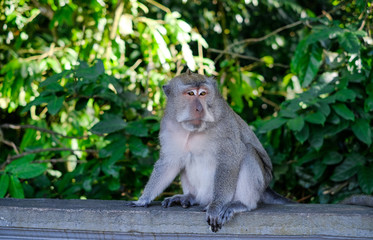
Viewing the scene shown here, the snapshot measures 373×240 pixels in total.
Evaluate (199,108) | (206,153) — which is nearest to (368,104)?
(206,153)

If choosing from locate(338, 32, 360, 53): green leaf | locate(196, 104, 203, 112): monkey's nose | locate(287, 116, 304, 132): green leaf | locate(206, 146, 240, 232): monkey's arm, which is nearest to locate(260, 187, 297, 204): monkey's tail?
locate(206, 146, 240, 232): monkey's arm

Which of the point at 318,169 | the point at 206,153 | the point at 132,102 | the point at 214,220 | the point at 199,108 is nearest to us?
the point at 214,220

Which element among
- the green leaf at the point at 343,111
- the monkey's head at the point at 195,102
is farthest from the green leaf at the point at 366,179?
the monkey's head at the point at 195,102

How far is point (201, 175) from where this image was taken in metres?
3.17

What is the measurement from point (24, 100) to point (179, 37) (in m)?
1.78

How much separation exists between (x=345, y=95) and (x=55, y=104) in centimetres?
248

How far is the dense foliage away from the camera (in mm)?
4012

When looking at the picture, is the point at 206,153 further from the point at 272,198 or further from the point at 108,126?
the point at 108,126

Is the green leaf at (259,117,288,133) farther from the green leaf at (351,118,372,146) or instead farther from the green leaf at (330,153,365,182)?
the green leaf at (330,153,365,182)

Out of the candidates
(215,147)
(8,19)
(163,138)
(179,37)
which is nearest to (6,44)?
(8,19)

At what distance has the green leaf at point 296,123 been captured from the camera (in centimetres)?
391

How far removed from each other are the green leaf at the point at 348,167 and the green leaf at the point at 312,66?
0.82 meters

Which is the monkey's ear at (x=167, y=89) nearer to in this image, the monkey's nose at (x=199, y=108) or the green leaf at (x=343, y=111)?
the monkey's nose at (x=199, y=108)

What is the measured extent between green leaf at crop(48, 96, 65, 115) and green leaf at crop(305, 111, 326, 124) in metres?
2.12
